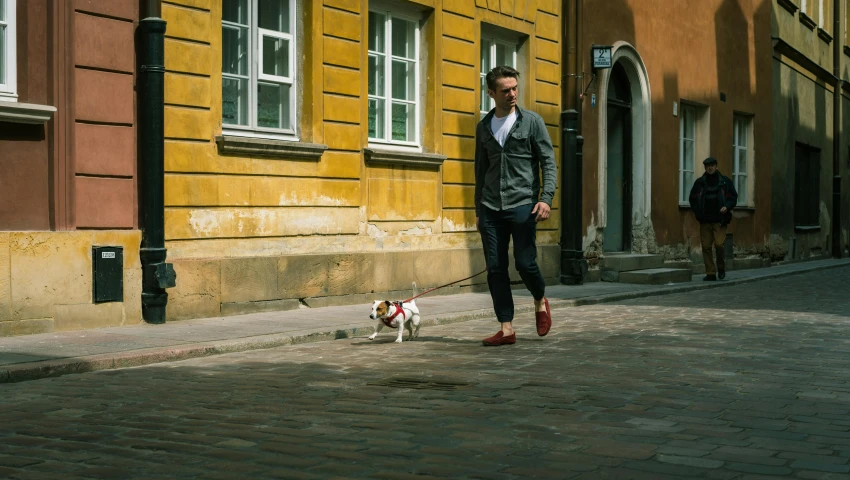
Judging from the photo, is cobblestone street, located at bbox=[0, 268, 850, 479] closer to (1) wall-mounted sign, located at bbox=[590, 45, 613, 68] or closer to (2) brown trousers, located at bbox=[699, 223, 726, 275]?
(1) wall-mounted sign, located at bbox=[590, 45, 613, 68]

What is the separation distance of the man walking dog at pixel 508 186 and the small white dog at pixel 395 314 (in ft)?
2.35

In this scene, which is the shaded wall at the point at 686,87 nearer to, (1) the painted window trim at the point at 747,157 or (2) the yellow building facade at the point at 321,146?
(1) the painted window trim at the point at 747,157

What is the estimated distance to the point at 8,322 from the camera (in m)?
9.31

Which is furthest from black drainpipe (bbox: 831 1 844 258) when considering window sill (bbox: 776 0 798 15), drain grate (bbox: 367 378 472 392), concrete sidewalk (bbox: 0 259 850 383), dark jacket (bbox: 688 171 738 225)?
drain grate (bbox: 367 378 472 392)

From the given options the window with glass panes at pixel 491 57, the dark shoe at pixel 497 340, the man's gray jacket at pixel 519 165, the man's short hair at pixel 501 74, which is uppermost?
the window with glass panes at pixel 491 57

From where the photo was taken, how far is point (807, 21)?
29688mm

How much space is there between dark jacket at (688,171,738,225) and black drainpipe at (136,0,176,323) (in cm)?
1124

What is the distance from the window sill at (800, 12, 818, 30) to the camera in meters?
29.2

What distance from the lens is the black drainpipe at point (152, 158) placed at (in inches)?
409

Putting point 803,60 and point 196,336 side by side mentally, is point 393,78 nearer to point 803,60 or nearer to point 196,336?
point 196,336

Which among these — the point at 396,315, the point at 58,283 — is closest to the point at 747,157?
the point at 396,315

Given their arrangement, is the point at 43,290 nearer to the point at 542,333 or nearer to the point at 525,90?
the point at 542,333

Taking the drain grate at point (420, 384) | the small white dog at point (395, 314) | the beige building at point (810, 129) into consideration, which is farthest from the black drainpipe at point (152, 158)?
the beige building at point (810, 129)

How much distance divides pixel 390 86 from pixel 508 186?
5.24 m
